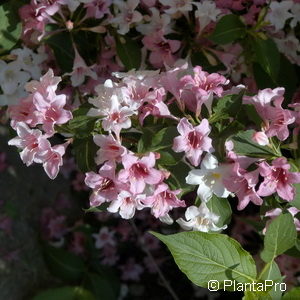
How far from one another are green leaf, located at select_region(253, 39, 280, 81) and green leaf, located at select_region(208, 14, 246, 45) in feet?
0.21

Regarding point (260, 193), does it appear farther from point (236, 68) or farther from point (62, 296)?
point (62, 296)

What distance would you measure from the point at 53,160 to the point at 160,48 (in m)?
0.46

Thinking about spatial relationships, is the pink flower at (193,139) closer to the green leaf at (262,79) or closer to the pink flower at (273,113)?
the pink flower at (273,113)

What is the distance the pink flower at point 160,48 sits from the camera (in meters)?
1.35

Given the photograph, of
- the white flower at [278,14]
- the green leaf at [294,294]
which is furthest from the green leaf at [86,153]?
the white flower at [278,14]

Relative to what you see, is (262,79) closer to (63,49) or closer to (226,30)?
(226,30)

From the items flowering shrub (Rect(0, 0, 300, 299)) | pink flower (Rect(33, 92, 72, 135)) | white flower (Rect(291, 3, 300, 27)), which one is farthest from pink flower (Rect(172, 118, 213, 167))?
white flower (Rect(291, 3, 300, 27))

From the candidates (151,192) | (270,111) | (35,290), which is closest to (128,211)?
(151,192)

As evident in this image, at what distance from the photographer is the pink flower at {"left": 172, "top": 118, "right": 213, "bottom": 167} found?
0.96 metres

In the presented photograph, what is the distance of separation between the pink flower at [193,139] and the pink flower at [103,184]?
0.12 metres

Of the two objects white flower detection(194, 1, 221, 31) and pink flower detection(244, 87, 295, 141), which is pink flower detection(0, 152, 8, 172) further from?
pink flower detection(244, 87, 295, 141)

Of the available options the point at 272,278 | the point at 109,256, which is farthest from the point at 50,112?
the point at 109,256

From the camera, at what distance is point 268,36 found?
4.52 ft

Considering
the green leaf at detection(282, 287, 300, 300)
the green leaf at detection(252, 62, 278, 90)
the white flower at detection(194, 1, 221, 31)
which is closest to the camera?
the green leaf at detection(282, 287, 300, 300)
